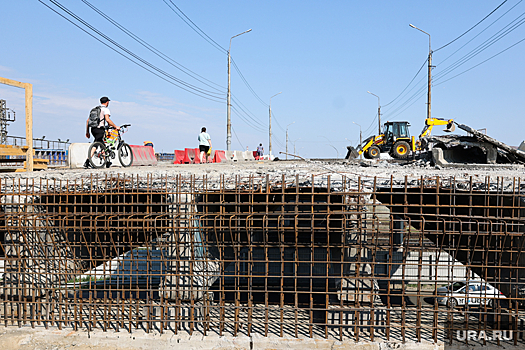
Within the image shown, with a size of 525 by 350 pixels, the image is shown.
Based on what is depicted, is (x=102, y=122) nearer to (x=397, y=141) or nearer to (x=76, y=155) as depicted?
(x=76, y=155)

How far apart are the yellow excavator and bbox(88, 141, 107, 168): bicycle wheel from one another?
16698 mm

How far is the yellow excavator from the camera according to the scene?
22.9m

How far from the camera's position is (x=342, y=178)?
6707mm

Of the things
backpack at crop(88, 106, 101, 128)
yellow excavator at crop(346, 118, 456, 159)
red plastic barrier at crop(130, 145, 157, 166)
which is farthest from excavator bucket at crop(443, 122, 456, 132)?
backpack at crop(88, 106, 101, 128)

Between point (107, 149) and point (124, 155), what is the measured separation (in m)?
1.04

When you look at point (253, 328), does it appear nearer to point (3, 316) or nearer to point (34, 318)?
point (34, 318)

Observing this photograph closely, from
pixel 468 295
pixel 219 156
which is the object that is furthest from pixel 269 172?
pixel 219 156

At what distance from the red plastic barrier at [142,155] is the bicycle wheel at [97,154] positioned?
561cm

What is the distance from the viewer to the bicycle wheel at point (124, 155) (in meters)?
11.6

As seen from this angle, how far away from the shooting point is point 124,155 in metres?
11.9

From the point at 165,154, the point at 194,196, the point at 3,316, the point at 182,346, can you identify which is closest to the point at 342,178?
the point at 194,196

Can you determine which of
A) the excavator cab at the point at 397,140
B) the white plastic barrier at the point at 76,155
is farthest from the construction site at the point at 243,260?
the excavator cab at the point at 397,140

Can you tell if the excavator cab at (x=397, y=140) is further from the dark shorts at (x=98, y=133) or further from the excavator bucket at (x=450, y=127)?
the dark shorts at (x=98, y=133)

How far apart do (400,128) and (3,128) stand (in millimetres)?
31320
